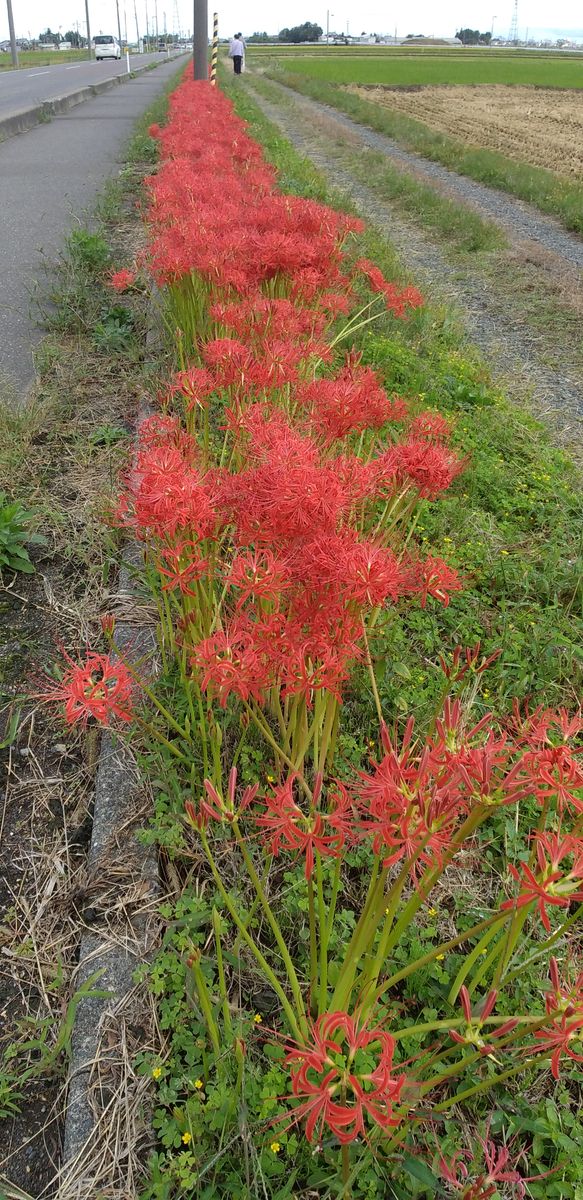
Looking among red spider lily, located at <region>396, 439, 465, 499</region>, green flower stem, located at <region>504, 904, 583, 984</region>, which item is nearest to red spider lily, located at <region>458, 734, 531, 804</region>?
green flower stem, located at <region>504, 904, 583, 984</region>

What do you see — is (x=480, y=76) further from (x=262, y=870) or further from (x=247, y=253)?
(x=262, y=870)

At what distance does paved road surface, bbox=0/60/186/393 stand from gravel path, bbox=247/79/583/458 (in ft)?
12.8

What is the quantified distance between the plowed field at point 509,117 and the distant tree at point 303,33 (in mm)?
123667

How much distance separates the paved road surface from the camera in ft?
18.8

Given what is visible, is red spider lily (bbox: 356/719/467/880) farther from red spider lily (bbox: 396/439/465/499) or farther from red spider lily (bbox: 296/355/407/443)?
red spider lily (bbox: 296/355/407/443)

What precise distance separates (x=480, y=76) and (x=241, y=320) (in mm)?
54340

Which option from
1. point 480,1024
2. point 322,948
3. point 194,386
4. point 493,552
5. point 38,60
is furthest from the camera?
point 38,60

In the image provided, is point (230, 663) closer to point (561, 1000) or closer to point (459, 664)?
point (561, 1000)

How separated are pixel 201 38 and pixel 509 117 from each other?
14600 millimetres

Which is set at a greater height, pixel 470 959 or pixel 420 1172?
pixel 470 959

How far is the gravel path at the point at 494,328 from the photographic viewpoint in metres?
5.72

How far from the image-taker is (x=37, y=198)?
1022cm

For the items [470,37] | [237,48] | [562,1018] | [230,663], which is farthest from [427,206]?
[470,37]

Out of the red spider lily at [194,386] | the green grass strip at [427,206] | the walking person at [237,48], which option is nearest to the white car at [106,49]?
the walking person at [237,48]
